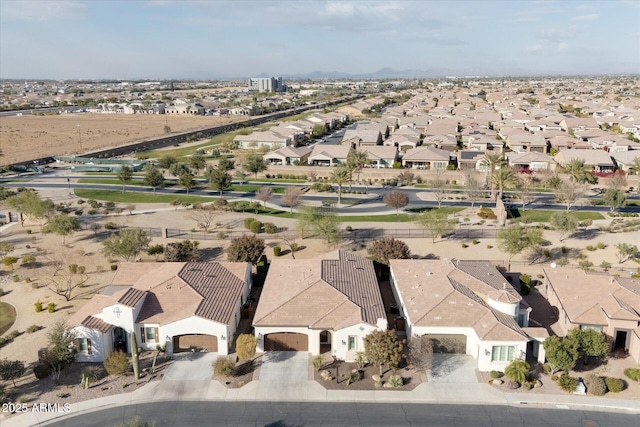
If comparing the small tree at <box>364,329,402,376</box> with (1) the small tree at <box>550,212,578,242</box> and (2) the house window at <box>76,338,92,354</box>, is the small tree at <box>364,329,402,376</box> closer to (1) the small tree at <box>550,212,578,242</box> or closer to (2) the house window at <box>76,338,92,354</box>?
(2) the house window at <box>76,338,92,354</box>

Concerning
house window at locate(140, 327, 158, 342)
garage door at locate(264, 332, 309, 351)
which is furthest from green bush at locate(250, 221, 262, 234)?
garage door at locate(264, 332, 309, 351)

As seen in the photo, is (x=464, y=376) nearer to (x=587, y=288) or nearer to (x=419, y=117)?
(x=587, y=288)

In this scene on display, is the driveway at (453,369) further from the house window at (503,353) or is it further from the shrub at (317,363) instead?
the shrub at (317,363)

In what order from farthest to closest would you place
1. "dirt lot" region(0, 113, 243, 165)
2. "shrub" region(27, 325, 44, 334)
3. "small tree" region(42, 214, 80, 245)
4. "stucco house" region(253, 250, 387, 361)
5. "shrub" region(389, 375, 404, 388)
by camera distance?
"dirt lot" region(0, 113, 243, 165) → "small tree" region(42, 214, 80, 245) → "shrub" region(27, 325, 44, 334) → "stucco house" region(253, 250, 387, 361) → "shrub" region(389, 375, 404, 388)

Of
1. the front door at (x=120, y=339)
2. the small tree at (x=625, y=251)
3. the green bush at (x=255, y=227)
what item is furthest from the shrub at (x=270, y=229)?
the small tree at (x=625, y=251)

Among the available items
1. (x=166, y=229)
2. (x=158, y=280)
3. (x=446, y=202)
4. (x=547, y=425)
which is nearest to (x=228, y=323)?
(x=158, y=280)

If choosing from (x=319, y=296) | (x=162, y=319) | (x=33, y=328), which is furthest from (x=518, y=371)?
(x=33, y=328)
